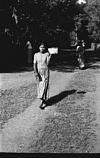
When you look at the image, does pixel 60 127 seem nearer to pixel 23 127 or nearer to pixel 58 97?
pixel 23 127

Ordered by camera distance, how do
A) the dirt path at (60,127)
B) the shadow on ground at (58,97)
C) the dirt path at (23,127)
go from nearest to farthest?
the dirt path at (60,127), the dirt path at (23,127), the shadow on ground at (58,97)

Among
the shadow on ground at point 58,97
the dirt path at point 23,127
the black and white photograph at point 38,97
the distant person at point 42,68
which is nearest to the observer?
the dirt path at point 23,127

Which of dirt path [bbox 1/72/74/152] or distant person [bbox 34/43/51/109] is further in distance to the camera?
distant person [bbox 34/43/51/109]

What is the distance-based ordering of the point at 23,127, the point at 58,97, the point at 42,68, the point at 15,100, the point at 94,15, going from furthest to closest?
the point at 94,15, the point at 58,97, the point at 15,100, the point at 42,68, the point at 23,127

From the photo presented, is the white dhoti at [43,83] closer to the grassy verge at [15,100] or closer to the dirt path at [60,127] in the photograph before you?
the dirt path at [60,127]

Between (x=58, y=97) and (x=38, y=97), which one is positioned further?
(x=58, y=97)

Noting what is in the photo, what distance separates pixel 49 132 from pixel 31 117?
5.33 feet

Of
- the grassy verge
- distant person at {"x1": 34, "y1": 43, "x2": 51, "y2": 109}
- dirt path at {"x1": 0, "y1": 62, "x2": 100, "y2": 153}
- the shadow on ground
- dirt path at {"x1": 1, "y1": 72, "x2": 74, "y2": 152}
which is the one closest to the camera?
dirt path at {"x1": 0, "y1": 62, "x2": 100, "y2": 153}

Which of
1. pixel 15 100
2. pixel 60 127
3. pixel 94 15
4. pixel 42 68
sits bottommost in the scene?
pixel 94 15

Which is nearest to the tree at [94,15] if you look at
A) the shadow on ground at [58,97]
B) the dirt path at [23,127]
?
the shadow on ground at [58,97]

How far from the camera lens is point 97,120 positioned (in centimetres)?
1148

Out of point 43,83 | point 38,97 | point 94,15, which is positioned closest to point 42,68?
point 43,83

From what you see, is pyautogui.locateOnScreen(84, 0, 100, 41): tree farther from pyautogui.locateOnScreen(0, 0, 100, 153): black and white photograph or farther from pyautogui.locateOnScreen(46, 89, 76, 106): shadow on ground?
pyautogui.locateOnScreen(46, 89, 76, 106): shadow on ground

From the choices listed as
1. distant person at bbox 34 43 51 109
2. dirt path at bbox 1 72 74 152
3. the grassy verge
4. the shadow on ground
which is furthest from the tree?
distant person at bbox 34 43 51 109
